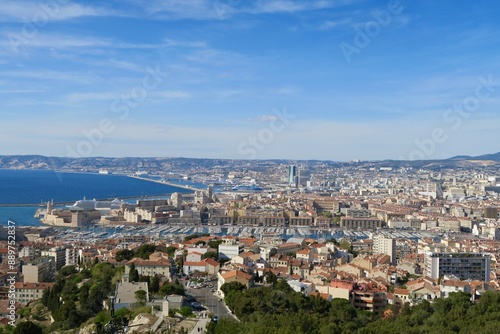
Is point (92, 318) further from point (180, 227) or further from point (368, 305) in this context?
point (180, 227)

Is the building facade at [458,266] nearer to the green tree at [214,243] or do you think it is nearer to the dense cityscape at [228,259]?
the dense cityscape at [228,259]

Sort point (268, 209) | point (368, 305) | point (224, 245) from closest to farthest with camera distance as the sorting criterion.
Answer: point (368, 305), point (224, 245), point (268, 209)

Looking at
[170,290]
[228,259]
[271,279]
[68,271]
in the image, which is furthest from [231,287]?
[68,271]

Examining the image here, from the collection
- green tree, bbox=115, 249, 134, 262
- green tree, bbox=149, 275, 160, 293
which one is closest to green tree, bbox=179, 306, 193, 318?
green tree, bbox=149, 275, 160, 293

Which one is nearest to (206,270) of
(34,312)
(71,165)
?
(34,312)

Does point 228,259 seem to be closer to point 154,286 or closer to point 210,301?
point 210,301

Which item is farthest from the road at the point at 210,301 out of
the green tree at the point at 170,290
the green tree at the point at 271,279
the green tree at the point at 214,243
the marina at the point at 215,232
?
the marina at the point at 215,232

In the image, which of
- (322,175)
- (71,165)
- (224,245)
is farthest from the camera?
(71,165)

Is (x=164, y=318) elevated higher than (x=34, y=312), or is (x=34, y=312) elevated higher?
(x=164, y=318)
